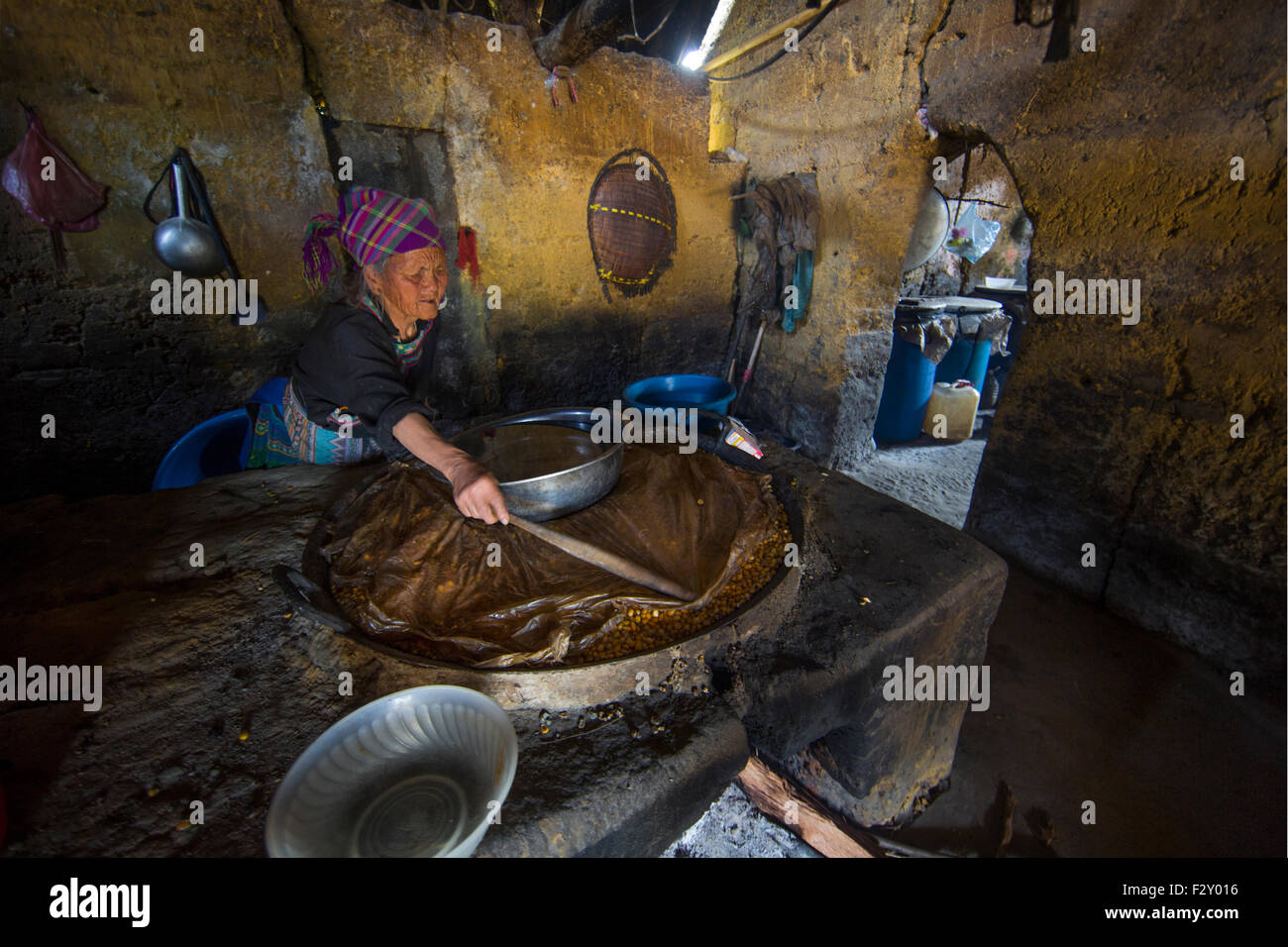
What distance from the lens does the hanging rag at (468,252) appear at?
4082 mm

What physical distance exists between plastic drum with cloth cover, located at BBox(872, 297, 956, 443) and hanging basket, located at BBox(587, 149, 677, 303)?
2.59 m

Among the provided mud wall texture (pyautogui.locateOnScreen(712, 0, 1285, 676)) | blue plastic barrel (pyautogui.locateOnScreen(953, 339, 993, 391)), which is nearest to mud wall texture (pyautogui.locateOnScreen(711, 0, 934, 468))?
mud wall texture (pyautogui.locateOnScreen(712, 0, 1285, 676))

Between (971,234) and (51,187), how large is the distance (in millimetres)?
9330

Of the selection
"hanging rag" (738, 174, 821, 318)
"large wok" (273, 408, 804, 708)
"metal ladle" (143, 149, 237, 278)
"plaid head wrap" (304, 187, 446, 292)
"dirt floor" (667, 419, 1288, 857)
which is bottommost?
"dirt floor" (667, 419, 1288, 857)

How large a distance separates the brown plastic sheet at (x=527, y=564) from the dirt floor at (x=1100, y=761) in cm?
100

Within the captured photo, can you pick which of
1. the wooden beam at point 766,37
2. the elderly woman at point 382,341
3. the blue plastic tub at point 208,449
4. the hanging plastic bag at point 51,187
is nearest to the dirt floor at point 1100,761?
the elderly woman at point 382,341

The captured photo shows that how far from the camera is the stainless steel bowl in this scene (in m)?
1.78

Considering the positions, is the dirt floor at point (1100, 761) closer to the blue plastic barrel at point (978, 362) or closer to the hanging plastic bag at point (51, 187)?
the blue plastic barrel at point (978, 362)

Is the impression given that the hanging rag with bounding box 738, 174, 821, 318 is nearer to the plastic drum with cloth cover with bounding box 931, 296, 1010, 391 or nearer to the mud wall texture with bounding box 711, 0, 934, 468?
the mud wall texture with bounding box 711, 0, 934, 468

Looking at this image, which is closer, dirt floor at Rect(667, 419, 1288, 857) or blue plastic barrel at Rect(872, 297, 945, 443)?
dirt floor at Rect(667, 419, 1288, 857)

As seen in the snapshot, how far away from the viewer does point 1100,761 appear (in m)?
2.74

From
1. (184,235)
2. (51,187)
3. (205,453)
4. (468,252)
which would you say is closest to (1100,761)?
(468,252)

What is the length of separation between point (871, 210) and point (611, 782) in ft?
14.7

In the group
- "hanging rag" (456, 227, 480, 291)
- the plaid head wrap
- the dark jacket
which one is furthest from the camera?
"hanging rag" (456, 227, 480, 291)
